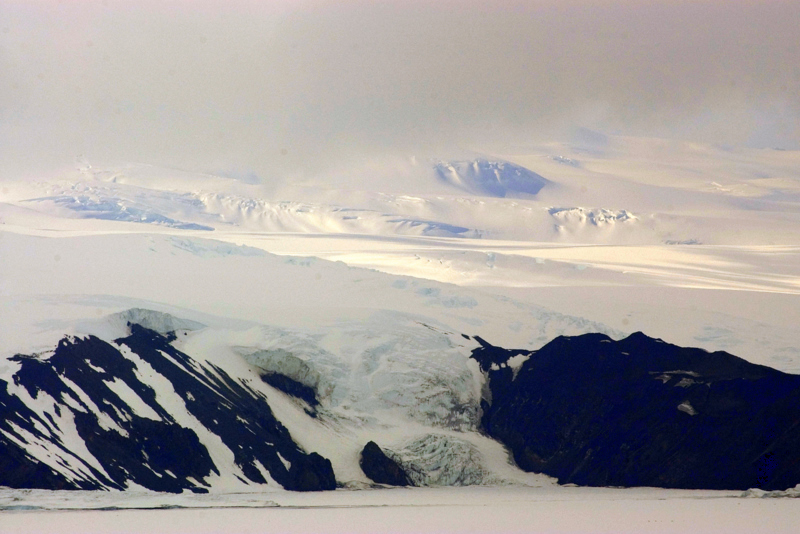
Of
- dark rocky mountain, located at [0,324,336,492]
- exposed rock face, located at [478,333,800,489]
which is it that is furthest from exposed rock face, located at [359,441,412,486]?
exposed rock face, located at [478,333,800,489]

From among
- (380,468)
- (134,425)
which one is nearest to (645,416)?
(380,468)

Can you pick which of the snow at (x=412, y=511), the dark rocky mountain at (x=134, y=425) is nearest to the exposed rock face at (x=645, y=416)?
the snow at (x=412, y=511)

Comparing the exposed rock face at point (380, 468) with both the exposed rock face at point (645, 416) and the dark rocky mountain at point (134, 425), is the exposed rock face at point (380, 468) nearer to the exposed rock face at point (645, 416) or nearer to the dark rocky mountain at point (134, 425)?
the dark rocky mountain at point (134, 425)

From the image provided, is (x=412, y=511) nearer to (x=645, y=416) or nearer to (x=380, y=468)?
(x=380, y=468)

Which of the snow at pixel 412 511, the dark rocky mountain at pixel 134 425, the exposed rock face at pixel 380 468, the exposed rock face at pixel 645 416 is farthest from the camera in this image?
the exposed rock face at pixel 380 468

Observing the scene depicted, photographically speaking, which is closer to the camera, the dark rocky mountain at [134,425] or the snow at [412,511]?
the snow at [412,511]

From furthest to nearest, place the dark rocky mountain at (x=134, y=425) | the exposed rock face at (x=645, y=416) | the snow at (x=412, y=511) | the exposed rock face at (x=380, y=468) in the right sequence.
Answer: the exposed rock face at (x=380, y=468), the exposed rock face at (x=645, y=416), the dark rocky mountain at (x=134, y=425), the snow at (x=412, y=511)
